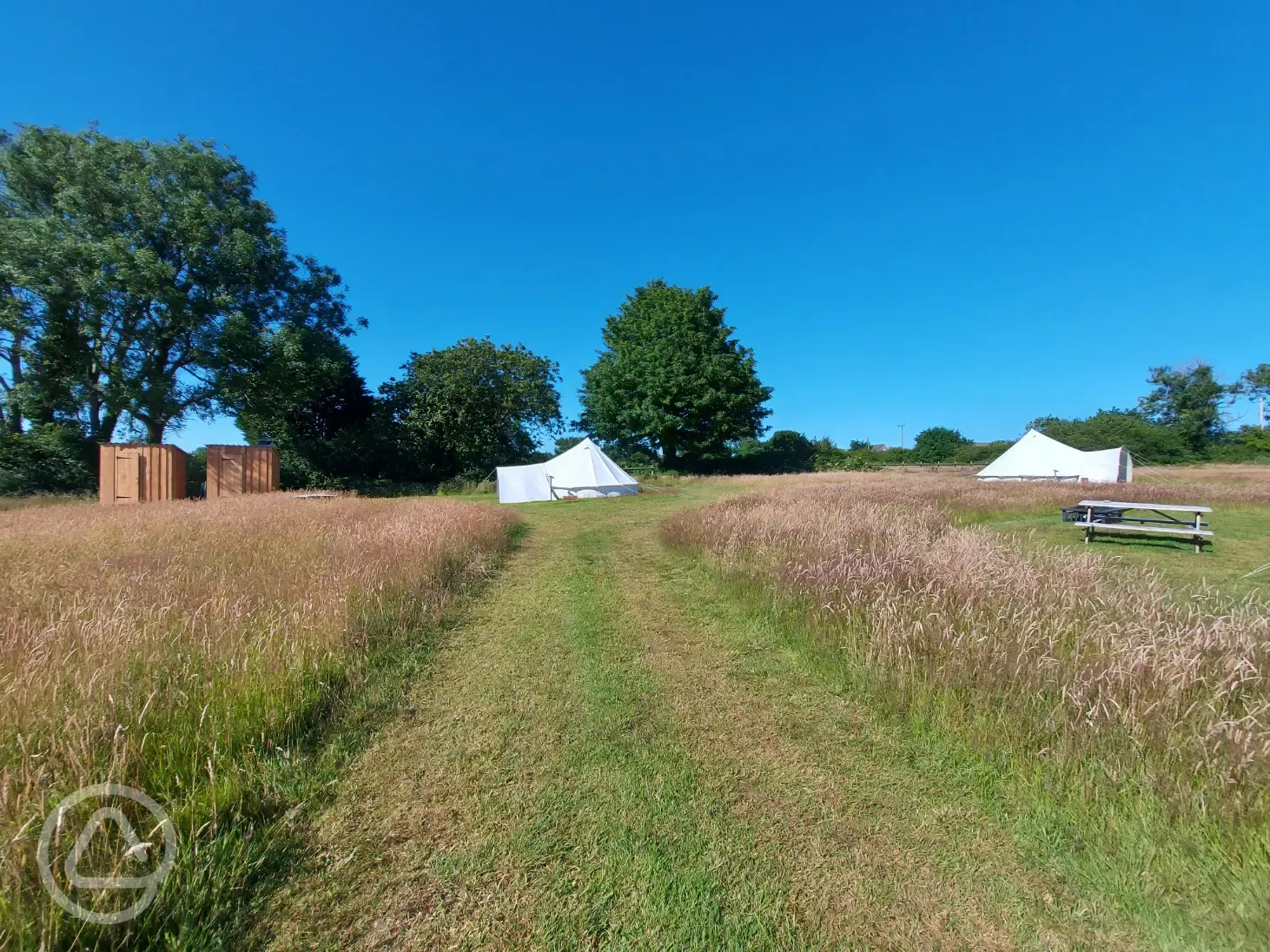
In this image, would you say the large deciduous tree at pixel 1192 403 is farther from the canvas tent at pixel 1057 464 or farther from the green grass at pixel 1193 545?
the green grass at pixel 1193 545

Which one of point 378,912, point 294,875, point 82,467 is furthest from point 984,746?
point 82,467

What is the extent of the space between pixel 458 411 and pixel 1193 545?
26567 millimetres

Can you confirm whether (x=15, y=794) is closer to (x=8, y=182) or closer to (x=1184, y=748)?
(x=1184, y=748)

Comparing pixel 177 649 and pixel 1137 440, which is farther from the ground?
pixel 1137 440

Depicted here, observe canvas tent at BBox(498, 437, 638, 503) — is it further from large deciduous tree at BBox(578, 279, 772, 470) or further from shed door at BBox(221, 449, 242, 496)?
large deciduous tree at BBox(578, 279, 772, 470)

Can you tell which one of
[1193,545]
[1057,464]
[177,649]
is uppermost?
[1057,464]

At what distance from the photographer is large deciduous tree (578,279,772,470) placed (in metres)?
30.2

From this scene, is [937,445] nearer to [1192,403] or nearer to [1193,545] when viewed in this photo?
[1192,403]

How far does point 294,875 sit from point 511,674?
1841mm

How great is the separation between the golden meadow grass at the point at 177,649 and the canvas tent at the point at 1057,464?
29072 millimetres

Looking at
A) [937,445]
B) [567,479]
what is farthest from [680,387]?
[937,445]

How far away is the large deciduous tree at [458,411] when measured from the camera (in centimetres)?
2614

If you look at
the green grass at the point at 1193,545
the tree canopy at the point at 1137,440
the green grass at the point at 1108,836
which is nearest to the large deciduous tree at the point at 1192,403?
the tree canopy at the point at 1137,440

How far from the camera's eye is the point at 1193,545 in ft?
30.3
